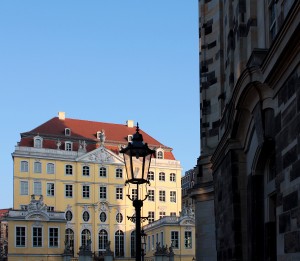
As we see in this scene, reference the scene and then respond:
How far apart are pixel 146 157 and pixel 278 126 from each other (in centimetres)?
286

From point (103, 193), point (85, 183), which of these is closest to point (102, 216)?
point (103, 193)

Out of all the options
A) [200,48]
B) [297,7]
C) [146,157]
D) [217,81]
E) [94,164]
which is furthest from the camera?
[94,164]

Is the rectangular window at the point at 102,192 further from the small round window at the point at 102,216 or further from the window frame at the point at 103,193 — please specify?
the small round window at the point at 102,216

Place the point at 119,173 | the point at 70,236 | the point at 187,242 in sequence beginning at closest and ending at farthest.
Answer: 1. the point at 187,242
2. the point at 70,236
3. the point at 119,173

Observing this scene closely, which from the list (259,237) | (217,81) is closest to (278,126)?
(259,237)

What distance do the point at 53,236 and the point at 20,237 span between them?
368cm

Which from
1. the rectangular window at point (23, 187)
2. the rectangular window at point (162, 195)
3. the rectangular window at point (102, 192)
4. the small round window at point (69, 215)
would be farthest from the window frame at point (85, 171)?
the rectangular window at point (162, 195)

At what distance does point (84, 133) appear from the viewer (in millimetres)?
79375

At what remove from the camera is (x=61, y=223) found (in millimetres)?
66312

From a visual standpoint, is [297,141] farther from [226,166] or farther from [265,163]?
A: [226,166]

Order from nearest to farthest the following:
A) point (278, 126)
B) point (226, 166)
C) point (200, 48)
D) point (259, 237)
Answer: point (278, 126)
point (259, 237)
point (226, 166)
point (200, 48)

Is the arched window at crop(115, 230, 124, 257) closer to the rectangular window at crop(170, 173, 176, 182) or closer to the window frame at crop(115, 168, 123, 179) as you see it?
the window frame at crop(115, 168, 123, 179)

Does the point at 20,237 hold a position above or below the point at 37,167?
below

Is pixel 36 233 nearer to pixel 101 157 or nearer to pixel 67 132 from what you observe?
pixel 101 157
